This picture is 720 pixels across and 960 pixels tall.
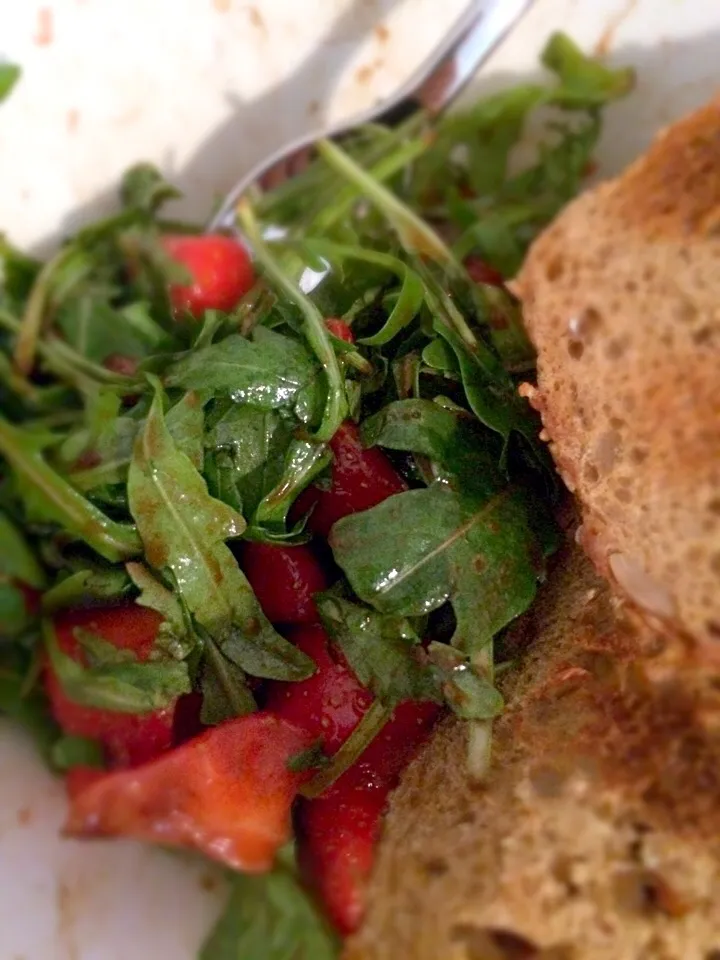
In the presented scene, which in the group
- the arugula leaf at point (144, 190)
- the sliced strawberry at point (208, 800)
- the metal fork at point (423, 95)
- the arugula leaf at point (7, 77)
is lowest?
the sliced strawberry at point (208, 800)

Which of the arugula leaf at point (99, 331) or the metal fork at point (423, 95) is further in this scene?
the metal fork at point (423, 95)

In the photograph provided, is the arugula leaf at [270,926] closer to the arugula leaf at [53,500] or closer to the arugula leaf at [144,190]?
the arugula leaf at [53,500]

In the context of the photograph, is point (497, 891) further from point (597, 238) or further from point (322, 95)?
point (322, 95)

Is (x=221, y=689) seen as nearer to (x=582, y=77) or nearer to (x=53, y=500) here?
(x=53, y=500)

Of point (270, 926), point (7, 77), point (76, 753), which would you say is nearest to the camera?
point (270, 926)

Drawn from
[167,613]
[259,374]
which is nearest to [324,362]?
[259,374]

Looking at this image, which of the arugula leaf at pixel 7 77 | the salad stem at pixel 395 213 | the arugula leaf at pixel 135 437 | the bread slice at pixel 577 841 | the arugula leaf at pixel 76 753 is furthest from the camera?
the salad stem at pixel 395 213

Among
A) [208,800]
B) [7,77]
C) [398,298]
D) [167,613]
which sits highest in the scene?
[7,77]

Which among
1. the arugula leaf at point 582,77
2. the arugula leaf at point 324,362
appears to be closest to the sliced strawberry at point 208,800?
the arugula leaf at point 324,362
